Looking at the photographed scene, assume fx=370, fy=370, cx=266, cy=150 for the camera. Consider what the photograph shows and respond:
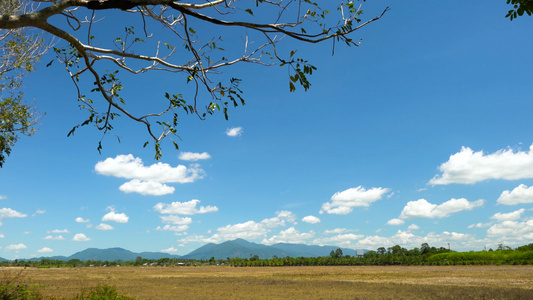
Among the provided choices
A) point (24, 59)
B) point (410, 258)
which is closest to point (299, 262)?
point (410, 258)

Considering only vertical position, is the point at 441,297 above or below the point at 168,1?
below

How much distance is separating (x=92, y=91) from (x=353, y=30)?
4.55 metres

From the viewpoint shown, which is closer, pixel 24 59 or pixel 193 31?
pixel 193 31

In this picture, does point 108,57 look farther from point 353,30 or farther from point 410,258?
point 410,258

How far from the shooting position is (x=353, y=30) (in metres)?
5.04

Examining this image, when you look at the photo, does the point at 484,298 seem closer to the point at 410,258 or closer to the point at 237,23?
the point at 237,23

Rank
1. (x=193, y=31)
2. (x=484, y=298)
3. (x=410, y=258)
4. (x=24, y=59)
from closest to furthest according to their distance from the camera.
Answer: (x=193, y=31) → (x=24, y=59) → (x=484, y=298) → (x=410, y=258)

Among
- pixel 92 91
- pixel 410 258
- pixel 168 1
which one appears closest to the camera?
pixel 168 1

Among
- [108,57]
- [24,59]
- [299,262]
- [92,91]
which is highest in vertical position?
[24,59]

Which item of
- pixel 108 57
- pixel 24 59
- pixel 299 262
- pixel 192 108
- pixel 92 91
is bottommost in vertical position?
pixel 299 262

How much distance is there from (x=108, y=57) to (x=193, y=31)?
70.3 inches

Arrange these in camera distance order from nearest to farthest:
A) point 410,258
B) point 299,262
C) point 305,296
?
1. point 305,296
2. point 410,258
3. point 299,262

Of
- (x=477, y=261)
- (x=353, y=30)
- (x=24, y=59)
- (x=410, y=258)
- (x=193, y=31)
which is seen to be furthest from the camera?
(x=410, y=258)

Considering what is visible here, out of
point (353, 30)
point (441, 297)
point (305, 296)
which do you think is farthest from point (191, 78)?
point (441, 297)
